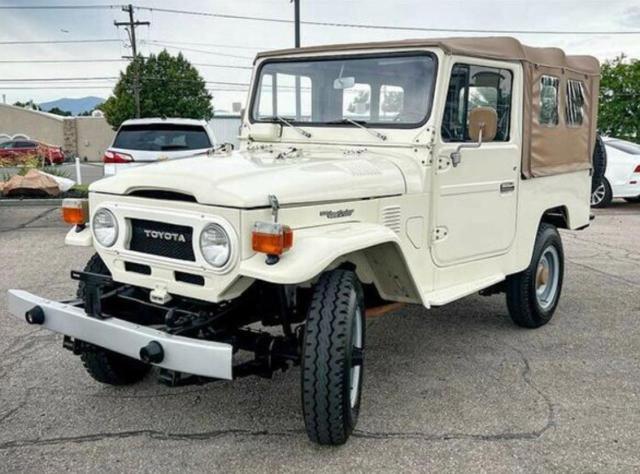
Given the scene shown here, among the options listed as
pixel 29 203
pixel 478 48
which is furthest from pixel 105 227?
pixel 29 203

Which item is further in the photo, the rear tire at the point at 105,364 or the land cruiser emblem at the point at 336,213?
the rear tire at the point at 105,364

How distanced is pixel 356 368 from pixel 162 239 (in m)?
1.17

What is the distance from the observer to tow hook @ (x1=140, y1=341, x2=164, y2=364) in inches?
110

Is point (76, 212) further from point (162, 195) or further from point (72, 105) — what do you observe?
point (72, 105)

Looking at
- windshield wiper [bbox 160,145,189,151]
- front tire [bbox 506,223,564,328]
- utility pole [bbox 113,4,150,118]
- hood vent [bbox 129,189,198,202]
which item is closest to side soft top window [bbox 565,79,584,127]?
front tire [bbox 506,223,564,328]

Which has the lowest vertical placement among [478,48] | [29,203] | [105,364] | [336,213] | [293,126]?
[29,203]

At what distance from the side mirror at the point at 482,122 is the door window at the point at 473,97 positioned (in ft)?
0.57

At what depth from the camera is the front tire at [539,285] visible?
4.88 metres

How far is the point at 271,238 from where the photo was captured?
2.70m

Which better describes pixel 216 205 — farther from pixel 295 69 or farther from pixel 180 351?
pixel 295 69

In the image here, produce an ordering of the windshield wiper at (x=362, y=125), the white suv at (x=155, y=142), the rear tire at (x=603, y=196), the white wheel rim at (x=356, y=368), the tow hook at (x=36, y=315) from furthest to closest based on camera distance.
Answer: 1. the rear tire at (x=603, y=196)
2. the white suv at (x=155, y=142)
3. the windshield wiper at (x=362, y=125)
4. the tow hook at (x=36, y=315)
5. the white wheel rim at (x=356, y=368)

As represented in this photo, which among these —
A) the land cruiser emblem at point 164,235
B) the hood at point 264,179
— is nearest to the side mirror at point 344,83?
the hood at point 264,179

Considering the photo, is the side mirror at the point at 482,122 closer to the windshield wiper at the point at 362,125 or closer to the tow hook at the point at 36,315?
the windshield wiper at the point at 362,125

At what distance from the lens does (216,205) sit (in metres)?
2.84
